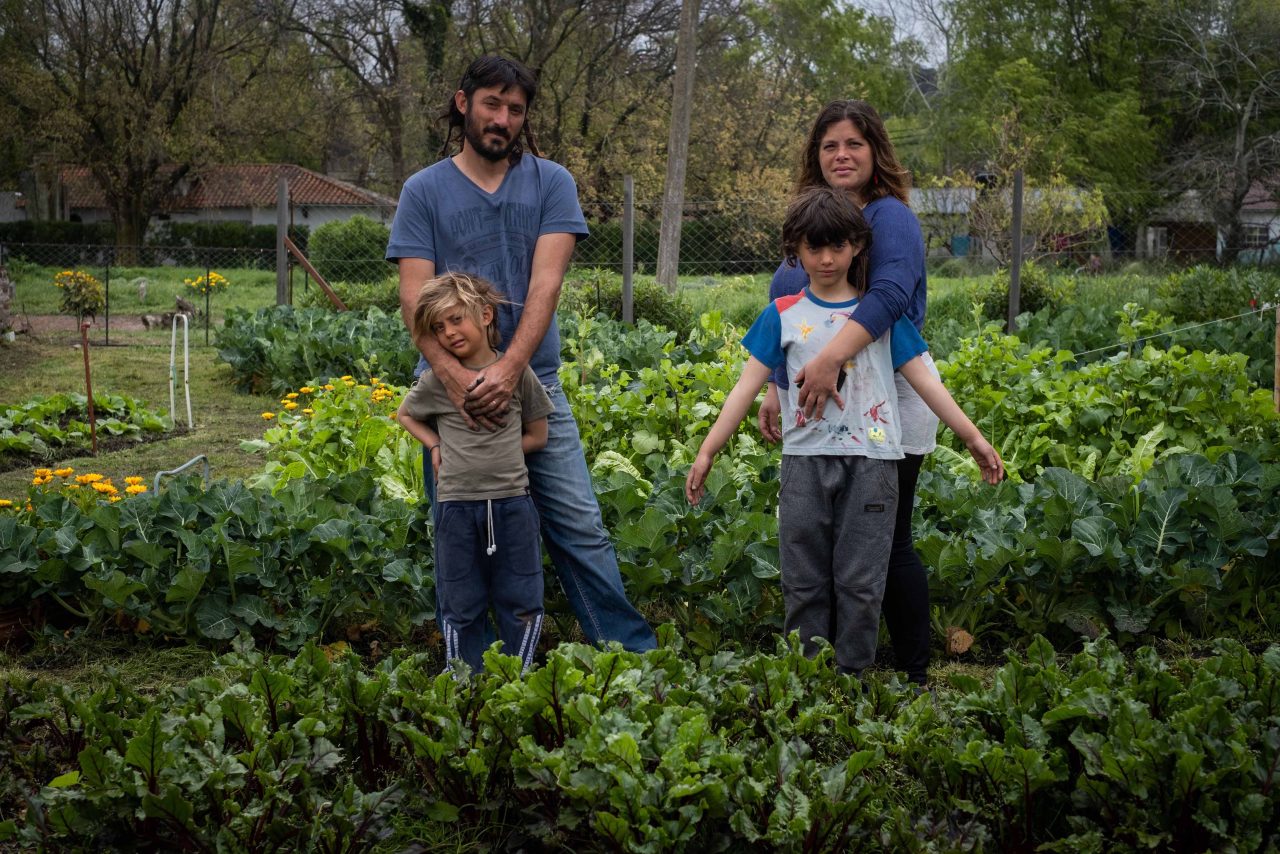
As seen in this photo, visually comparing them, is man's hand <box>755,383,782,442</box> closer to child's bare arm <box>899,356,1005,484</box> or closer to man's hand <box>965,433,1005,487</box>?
child's bare arm <box>899,356,1005,484</box>

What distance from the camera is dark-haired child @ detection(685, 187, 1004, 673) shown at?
3178 millimetres

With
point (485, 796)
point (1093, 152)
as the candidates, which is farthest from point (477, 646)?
point (1093, 152)

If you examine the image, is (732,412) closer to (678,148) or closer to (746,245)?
(678,148)

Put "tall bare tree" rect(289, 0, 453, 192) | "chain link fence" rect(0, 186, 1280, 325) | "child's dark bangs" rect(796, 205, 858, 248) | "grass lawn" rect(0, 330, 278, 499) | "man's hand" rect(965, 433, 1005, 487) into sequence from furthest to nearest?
"tall bare tree" rect(289, 0, 453, 192) < "chain link fence" rect(0, 186, 1280, 325) < "grass lawn" rect(0, 330, 278, 499) < "man's hand" rect(965, 433, 1005, 487) < "child's dark bangs" rect(796, 205, 858, 248)

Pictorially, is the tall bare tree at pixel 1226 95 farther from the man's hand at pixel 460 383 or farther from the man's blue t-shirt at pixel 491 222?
the man's hand at pixel 460 383

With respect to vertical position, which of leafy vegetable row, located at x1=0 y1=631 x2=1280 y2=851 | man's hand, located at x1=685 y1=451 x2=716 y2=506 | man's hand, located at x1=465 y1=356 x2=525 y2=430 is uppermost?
man's hand, located at x1=465 y1=356 x2=525 y2=430

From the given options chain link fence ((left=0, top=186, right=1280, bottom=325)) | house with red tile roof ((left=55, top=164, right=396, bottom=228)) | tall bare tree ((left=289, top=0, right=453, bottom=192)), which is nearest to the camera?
chain link fence ((left=0, top=186, right=1280, bottom=325))

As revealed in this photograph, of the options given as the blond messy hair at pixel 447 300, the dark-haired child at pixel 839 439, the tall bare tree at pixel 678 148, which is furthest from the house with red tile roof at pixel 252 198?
the dark-haired child at pixel 839 439

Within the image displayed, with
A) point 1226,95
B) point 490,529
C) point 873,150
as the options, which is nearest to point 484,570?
point 490,529

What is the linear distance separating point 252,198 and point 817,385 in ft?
149

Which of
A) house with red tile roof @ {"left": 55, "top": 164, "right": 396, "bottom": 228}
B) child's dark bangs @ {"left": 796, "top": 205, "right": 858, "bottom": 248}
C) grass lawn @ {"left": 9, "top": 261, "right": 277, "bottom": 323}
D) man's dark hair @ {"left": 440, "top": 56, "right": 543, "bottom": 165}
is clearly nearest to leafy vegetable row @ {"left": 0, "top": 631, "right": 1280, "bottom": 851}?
child's dark bangs @ {"left": 796, "top": 205, "right": 858, "bottom": 248}

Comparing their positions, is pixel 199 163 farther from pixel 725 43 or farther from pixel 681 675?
pixel 681 675

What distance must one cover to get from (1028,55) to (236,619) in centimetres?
3829

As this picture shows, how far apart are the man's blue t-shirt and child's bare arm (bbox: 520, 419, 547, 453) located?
0.18m
